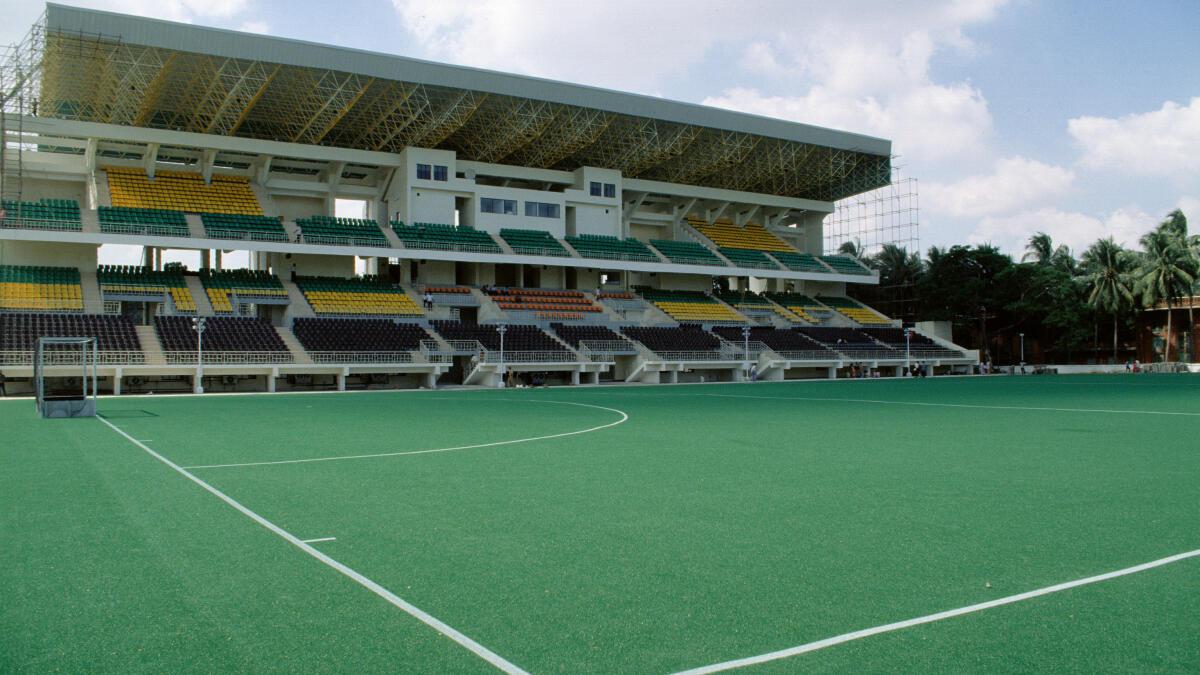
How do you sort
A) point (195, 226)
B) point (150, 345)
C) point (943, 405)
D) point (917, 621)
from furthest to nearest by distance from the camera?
point (195, 226)
point (150, 345)
point (943, 405)
point (917, 621)

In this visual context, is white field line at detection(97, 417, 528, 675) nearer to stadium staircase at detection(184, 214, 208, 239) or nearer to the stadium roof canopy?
the stadium roof canopy

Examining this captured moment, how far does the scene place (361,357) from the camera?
1620 inches

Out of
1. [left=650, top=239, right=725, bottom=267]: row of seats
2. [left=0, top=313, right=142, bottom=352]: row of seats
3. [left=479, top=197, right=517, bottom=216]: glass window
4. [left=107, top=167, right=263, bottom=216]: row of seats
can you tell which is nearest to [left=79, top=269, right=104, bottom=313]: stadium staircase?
[left=0, top=313, right=142, bottom=352]: row of seats

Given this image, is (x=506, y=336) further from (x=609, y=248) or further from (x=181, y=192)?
(x=181, y=192)

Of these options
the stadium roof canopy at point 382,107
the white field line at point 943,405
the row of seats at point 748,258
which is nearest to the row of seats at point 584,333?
the stadium roof canopy at point 382,107

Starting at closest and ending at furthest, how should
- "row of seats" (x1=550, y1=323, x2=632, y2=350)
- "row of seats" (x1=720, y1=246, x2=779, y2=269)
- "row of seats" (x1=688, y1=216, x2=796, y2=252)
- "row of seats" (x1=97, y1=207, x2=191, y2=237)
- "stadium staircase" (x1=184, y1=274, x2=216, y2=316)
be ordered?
"stadium staircase" (x1=184, y1=274, x2=216, y2=316) < "row of seats" (x1=97, y1=207, x2=191, y2=237) < "row of seats" (x1=550, y1=323, x2=632, y2=350) < "row of seats" (x1=720, y1=246, x2=779, y2=269) < "row of seats" (x1=688, y1=216, x2=796, y2=252)

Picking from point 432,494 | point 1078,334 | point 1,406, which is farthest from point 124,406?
point 1078,334

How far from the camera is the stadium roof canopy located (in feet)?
130

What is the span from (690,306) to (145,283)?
33.4 m

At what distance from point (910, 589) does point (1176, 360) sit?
72339 millimetres

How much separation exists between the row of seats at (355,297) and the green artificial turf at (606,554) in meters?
32.6

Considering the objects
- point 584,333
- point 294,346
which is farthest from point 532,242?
point 294,346

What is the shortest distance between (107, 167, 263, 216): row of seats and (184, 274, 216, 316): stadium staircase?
13.8 ft

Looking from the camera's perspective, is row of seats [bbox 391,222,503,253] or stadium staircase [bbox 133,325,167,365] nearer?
stadium staircase [bbox 133,325,167,365]
